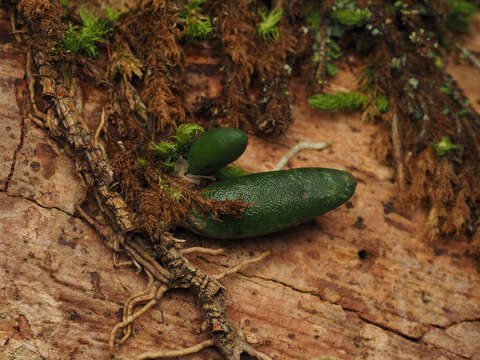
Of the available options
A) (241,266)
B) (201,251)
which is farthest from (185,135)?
(241,266)

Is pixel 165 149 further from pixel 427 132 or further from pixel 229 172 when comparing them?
pixel 427 132

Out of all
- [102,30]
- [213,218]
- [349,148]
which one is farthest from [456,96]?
[102,30]

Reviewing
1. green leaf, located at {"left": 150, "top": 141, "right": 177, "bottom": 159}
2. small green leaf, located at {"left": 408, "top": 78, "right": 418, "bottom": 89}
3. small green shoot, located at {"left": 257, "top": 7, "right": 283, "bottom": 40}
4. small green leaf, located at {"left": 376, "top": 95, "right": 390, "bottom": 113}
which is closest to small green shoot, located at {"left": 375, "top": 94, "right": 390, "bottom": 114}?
small green leaf, located at {"left": 376, "top": 95, "right": 390, "bottom": 113}

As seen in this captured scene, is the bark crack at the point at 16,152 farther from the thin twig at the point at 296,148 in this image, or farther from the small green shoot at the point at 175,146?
the thin twig at the point at 296,148

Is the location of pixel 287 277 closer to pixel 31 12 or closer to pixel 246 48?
pixel 246 48

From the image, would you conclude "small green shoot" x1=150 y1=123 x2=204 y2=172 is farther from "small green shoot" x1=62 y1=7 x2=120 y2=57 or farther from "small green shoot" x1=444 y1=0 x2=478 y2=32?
"small green shoot" x1=444 y1=0 x2=478 y2=32

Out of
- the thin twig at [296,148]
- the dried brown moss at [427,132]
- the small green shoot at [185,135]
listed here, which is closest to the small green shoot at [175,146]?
the small green shoot at [185,135]
